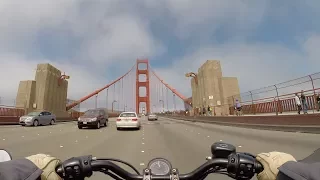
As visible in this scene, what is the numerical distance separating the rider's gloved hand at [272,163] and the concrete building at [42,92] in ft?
133

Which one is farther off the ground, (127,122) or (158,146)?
(127,122)

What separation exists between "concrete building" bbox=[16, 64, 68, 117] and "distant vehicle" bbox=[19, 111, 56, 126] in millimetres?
8772

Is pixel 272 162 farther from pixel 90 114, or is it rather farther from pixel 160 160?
pixel 90 114

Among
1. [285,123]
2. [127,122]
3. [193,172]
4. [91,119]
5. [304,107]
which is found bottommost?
[193,172]

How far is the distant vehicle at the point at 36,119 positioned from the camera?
27.1 m

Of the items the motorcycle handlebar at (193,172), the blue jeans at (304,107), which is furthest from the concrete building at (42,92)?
the motorcycle handlebar at (193,172)

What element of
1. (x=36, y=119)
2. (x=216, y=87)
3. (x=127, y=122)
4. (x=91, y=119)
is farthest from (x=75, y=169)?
(x=216, y=87)

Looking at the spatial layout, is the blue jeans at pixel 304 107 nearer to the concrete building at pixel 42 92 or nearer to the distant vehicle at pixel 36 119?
the distant vehicle at pixel 36 119

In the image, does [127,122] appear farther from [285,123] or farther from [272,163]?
[272,163]

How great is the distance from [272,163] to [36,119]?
29.7 m

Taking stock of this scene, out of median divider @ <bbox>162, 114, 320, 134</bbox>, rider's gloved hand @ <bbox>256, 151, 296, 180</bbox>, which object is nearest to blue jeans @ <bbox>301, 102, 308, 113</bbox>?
median divider @ <bbox>162, 114, 320, 134</bbox>

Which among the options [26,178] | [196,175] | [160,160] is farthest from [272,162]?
[26,178]

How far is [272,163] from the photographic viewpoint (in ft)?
6.09

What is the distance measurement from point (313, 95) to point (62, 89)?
45033 millimetres
